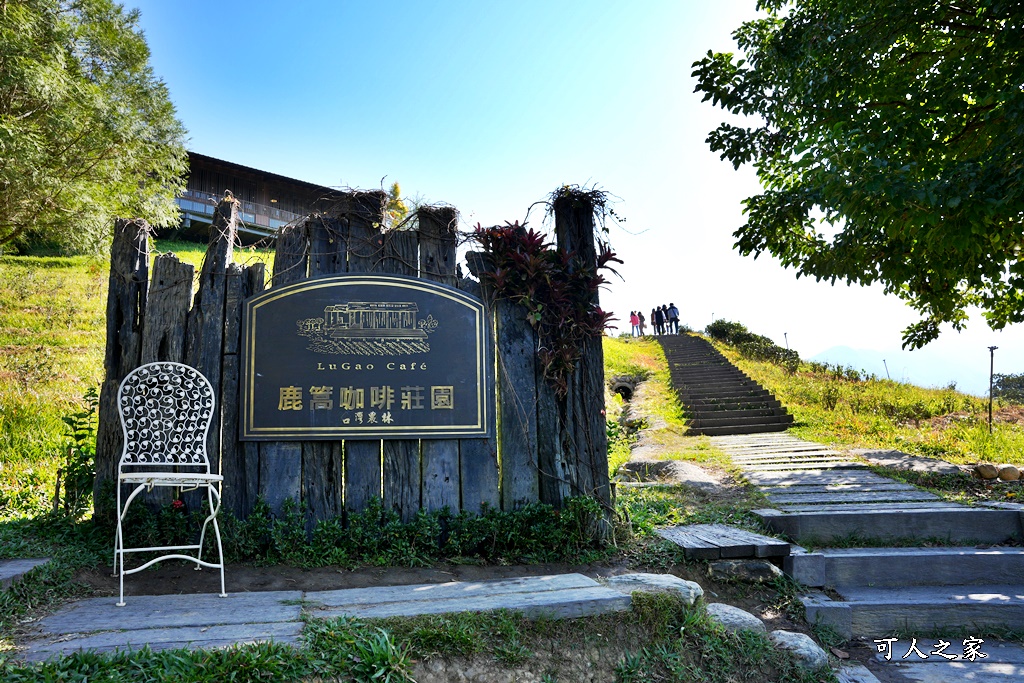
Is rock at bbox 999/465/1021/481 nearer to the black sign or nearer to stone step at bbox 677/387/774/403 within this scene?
the black sign

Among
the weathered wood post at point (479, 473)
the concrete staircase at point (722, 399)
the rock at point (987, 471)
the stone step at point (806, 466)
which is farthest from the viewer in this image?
the concrete staircase at point (722, 399)

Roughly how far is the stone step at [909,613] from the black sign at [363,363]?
2.85 metres

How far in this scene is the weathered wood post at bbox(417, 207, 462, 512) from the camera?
478 cm

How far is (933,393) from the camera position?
1557 centimetres

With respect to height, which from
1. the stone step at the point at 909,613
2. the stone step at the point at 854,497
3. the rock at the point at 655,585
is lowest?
the stone step at the point at 909,613

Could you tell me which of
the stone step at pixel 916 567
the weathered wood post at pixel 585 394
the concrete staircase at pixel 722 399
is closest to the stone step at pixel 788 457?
the stone step at pixel 916 567

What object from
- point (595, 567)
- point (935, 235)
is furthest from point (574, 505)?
point (935, 235)

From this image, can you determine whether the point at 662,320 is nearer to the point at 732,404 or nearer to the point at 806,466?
the point at 732,404

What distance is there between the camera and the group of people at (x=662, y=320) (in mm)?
33344

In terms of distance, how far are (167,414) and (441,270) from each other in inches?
87.4

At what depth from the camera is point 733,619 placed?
3.96 meters

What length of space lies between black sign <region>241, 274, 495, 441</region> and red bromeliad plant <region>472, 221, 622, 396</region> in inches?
17.3

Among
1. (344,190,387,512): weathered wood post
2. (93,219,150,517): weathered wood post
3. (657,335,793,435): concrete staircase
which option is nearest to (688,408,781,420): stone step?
(657,335,793,435): concrete staircase

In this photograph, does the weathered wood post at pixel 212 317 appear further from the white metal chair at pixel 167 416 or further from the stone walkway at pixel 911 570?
the stone walkway at pixel 911 570
